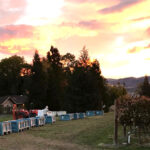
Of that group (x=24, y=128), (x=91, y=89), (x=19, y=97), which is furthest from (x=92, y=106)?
(x=24, y=128)

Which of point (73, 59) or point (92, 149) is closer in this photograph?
point (92, 149)

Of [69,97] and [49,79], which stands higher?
[49,79]

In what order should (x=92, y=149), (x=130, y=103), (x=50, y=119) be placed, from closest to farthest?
(x=92, y=149) < (x=130, y=103) < (x=50, y=119)

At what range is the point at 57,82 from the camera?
80.1m

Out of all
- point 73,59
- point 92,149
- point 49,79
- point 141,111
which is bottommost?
point 92,149

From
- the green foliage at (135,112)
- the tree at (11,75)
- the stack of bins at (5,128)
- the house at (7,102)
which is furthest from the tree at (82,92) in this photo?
the green foliage at (135,112)

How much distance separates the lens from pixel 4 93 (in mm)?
98625

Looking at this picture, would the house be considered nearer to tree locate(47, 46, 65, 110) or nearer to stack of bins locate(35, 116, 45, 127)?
tree locate(47, 46, 65, 110)

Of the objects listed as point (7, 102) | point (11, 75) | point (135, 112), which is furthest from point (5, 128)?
point (11, 75)

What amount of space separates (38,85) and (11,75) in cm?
2604

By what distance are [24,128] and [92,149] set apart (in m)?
12.8

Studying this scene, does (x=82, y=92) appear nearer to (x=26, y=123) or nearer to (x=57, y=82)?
(x=57, y=82)

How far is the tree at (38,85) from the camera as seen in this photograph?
71.8 metres

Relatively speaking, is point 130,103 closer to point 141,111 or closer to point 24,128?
point 141,111
